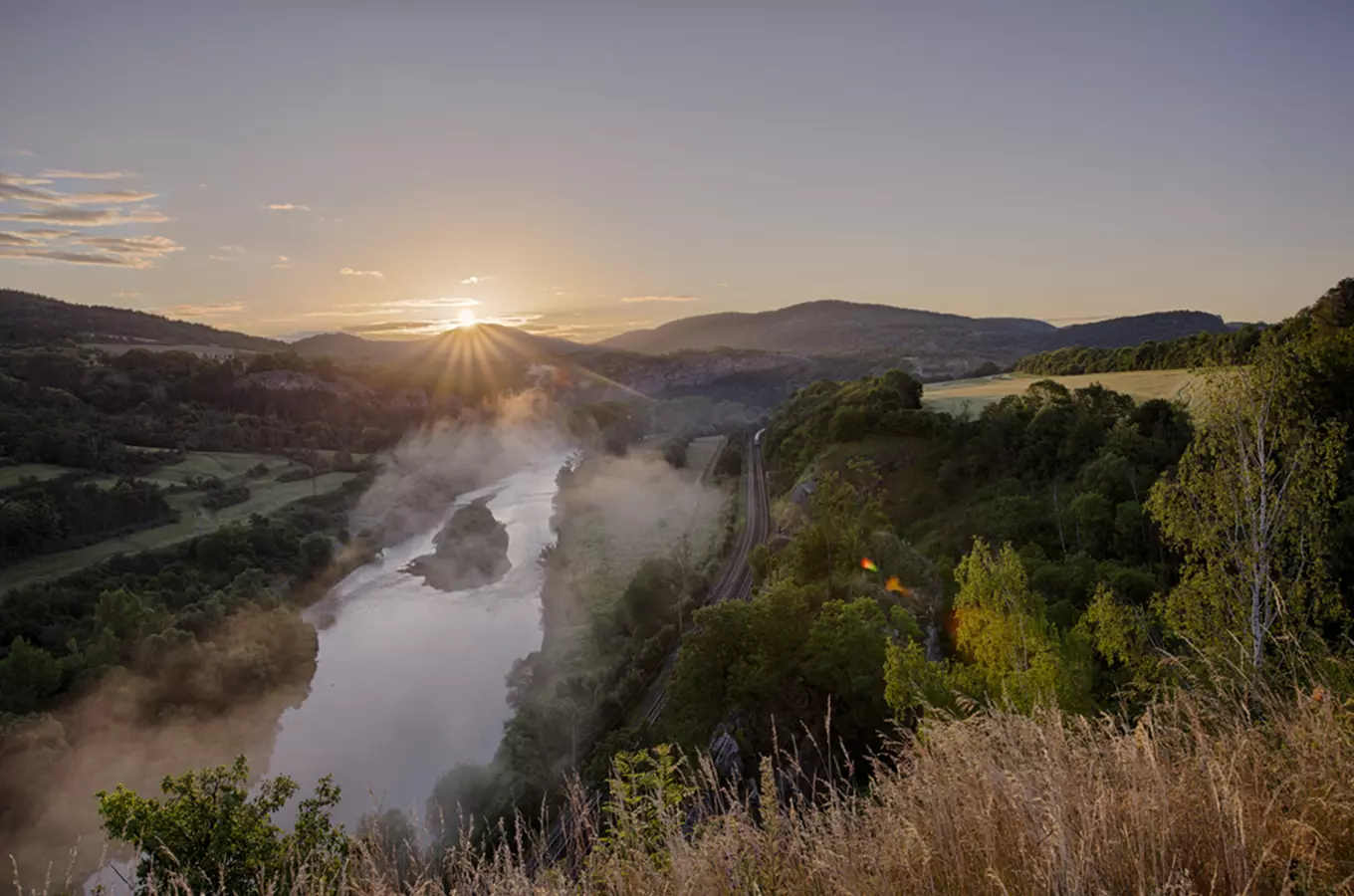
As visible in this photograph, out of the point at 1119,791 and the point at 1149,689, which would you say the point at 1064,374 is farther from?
the point at 1119,791

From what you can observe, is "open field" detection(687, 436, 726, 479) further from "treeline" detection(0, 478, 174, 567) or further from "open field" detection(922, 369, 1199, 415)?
"treeline" detection(0, 478, 174, 567)

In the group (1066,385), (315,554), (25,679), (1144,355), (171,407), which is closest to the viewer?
(25,679)

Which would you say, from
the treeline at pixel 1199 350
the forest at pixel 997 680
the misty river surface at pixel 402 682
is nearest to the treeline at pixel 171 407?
the misty river surface at pixel 402 682

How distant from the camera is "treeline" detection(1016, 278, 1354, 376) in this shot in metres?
18.1

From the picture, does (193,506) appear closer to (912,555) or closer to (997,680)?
(912,555)

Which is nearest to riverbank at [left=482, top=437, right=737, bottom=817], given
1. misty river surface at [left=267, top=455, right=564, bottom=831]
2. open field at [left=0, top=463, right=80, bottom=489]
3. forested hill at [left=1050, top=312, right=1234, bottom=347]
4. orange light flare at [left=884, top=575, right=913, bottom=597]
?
misty river surface at [left=267, top=455, right=564, bottom=831]

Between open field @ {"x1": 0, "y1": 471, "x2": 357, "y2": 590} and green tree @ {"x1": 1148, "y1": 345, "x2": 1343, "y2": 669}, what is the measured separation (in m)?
43.5

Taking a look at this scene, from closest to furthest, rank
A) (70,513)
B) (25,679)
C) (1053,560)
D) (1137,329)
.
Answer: (1053,560)
(25,679)
(70,513)
(1137,329)

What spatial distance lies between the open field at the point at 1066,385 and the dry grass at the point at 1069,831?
2700 cm

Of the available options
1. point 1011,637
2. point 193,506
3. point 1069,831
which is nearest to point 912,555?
point 1011,637

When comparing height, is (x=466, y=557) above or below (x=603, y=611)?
below

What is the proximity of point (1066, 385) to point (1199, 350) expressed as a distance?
62.5 ft

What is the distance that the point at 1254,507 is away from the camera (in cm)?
1006

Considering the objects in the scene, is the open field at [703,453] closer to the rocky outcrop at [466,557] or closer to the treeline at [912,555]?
the rocky outcrop at [466,557]
